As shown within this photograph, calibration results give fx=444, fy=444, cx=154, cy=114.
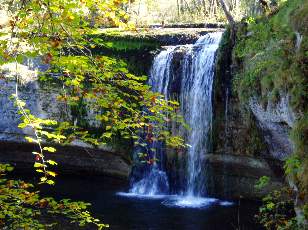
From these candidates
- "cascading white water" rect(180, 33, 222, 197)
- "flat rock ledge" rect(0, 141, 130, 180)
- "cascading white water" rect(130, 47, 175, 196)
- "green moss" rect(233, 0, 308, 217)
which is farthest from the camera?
"flat rock ledge" rect(0, 141, 130, 180)

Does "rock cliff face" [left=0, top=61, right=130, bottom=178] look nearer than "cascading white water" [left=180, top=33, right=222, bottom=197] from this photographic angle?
No

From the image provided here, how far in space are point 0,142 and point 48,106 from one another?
2454 mm

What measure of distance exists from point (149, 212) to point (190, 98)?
3.90 meters

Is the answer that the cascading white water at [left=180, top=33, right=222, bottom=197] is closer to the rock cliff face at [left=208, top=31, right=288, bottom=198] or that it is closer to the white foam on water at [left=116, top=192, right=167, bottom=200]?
the rock cliff face at [left=208, top=31, right=288, bottom=198]

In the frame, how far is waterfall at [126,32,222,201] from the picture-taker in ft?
43.5

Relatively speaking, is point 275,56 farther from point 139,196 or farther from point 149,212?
point 139,196

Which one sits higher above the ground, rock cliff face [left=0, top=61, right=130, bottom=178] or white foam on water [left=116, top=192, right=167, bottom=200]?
rock cliff face [left=0, top=61, right=130, bottom=178]

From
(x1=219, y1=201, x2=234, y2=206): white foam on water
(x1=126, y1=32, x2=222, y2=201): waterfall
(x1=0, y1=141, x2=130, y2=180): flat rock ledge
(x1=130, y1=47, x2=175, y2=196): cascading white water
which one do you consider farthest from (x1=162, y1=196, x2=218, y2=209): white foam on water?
(x1=0, y1=141, x2=130, y2=180): flat rock ledge

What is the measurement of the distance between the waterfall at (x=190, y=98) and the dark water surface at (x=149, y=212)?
42.4 inches

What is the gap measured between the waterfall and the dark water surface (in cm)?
108

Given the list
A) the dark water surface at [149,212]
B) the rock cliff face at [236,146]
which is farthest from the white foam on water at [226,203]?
the rock cliff face at [236,146]

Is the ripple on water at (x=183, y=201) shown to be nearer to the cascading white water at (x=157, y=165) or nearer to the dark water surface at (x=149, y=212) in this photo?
the dark water surface at (x=149, y=212)

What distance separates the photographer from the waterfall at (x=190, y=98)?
13258mm

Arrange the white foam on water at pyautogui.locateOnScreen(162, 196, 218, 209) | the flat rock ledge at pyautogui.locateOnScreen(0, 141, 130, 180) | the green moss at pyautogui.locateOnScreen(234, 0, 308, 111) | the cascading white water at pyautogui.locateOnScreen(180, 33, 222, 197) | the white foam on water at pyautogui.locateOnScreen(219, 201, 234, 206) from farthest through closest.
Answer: the flat rock ledge at pyautogui.locateOnScreen(0, 141, 130, 180), the cascading white water at pyautogui.locateOnScreen(180, 33, 222, 197), the white foam on water at pyautogui.locateOnScreen(219, 201, 234, 206), the white foam on water at pyautogui.locateOnScreen(162, 196, 218, 209), the green moss at pyautogui.locateOnScreen(234, 0, 308, 111)
